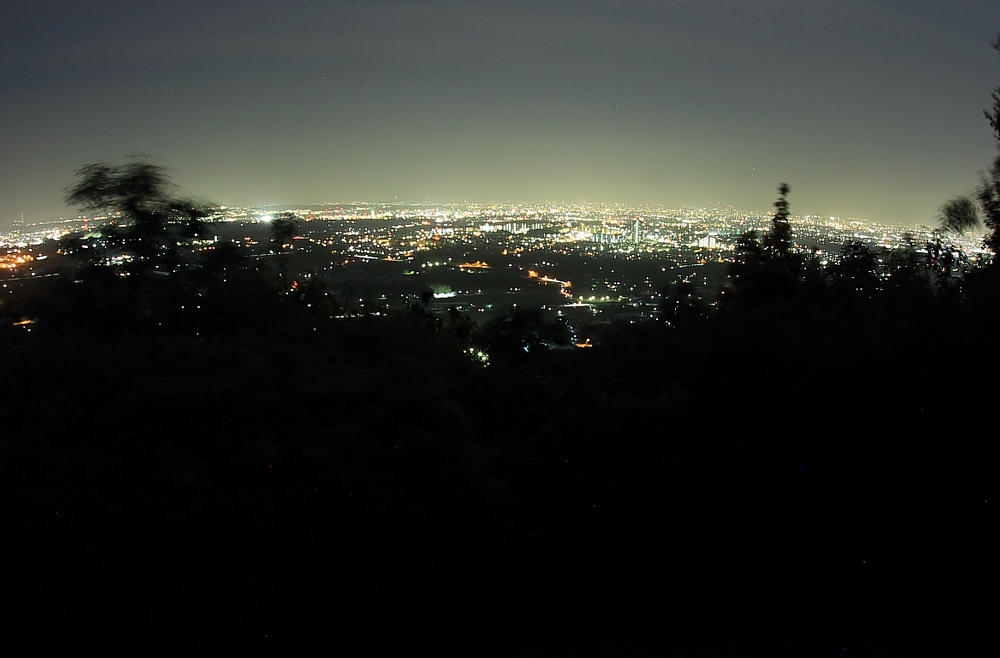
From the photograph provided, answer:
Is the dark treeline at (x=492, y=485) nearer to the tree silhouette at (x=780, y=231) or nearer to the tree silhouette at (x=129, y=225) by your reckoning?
the tree silhouette at (x=129, y=225)

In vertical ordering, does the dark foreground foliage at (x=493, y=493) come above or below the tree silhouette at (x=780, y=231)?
below

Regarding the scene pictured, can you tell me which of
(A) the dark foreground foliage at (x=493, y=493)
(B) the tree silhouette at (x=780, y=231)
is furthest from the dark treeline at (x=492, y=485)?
(B) the tree silhouette at (x=780, y=231)

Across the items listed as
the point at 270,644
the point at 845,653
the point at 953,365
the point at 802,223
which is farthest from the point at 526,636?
the point at 802,223

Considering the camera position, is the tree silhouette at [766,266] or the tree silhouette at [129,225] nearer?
the tree silhouette at [129,225]

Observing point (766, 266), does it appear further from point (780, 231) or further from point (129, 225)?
point (129, 225)

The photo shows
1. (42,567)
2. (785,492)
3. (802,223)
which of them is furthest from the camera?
(802,223)

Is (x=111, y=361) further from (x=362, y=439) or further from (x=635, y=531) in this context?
(x=635, y=531)

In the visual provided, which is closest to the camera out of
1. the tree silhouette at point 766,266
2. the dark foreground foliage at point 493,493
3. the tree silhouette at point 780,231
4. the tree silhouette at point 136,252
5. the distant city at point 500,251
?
the dark foreground foliage at point 493,493

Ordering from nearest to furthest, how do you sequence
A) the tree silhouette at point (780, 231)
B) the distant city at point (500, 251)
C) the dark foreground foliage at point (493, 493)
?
the dark foreground foliage at point (493, 493), the distant city at point (500, 251), the tree silhouette at point (780, 231)
